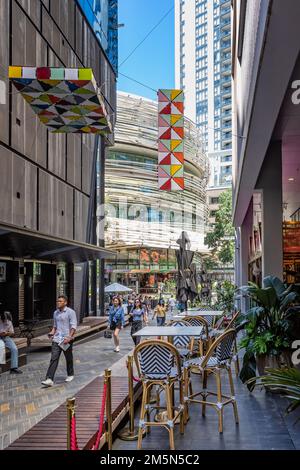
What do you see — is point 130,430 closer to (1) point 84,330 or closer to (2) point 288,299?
(2) point 288,299

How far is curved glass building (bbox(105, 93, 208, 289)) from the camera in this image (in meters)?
57.5

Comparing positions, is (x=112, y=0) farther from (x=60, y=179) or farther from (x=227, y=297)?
(x=227, y=297)

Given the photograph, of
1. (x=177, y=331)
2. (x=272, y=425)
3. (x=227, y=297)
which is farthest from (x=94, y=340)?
(x=272, y=425)

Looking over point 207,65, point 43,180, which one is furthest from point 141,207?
point 207,65

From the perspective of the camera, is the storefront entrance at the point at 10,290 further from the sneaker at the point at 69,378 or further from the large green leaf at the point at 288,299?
the large green leaf at the point at 288,299

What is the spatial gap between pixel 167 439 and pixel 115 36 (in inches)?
962

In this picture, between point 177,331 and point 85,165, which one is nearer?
point 177,331

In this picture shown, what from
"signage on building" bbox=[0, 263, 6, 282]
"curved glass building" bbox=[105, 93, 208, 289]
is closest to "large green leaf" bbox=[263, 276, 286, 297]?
"signage on building" bbox=[0, 263, 6, 282]

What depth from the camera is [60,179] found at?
59.8 feet

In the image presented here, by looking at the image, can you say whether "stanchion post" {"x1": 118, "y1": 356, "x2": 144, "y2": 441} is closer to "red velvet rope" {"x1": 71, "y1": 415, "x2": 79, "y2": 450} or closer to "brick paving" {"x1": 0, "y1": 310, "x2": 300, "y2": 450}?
"brick paving" {"x1": 0, "y1": 310, "x2": 300, "y2": 450}

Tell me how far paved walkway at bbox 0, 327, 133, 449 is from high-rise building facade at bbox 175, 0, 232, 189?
351ft

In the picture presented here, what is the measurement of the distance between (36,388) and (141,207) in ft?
167

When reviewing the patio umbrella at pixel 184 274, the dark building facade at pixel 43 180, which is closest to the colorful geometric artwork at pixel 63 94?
the dark building facade at pixel 43 180

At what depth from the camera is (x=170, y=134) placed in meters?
14.6
